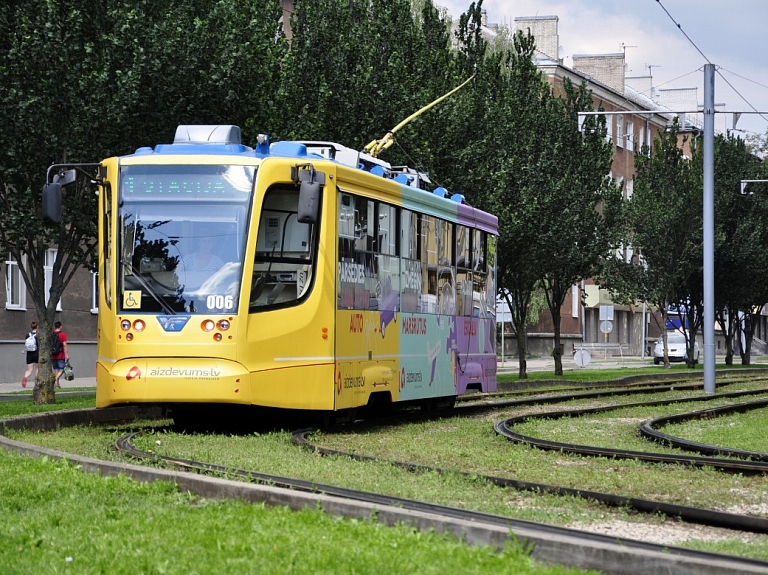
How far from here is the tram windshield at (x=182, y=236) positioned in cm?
1536

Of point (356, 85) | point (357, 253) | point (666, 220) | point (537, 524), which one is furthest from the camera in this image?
point (666, 220)

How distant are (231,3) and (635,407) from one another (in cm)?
975

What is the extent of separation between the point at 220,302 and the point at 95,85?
8694 millimetres

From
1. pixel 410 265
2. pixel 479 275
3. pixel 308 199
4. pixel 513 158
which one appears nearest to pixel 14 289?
pixel 513 158

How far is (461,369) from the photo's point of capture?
21250 mm

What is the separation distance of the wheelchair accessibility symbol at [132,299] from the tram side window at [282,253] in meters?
1.27

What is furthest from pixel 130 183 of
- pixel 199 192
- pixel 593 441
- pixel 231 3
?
pixel 231 3

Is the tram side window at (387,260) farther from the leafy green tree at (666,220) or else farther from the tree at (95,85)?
the leafy green tree at (666,220)

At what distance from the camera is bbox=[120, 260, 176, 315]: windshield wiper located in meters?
15.4

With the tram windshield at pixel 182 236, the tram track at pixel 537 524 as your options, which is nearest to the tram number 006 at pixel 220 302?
the tram windshield at pixel 182 236

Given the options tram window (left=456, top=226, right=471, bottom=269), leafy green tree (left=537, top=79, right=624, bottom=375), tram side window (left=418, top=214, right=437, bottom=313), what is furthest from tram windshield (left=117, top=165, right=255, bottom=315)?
leafy green tree (left=537, top=79, right=624, bottom=375)

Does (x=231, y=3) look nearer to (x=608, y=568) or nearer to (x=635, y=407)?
(x=635, y=407)

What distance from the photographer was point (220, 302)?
15.3 metres

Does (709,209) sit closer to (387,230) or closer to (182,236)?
(387,230)
